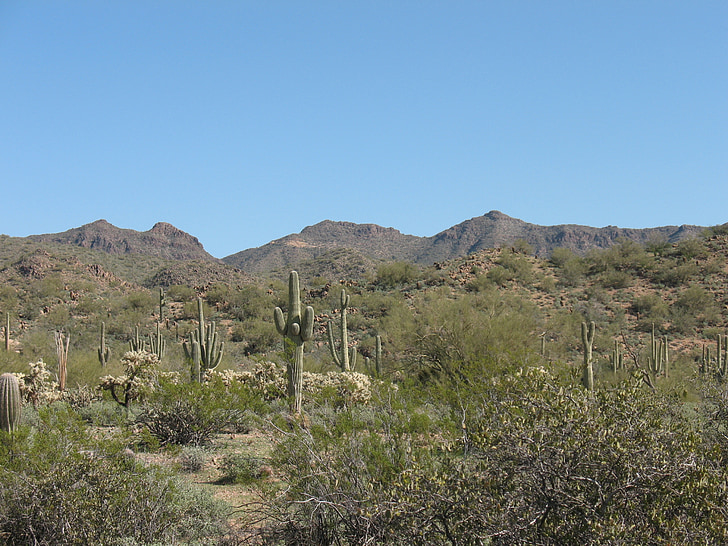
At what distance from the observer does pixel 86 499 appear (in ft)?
17.8

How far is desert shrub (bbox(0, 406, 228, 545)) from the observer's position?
17.6 feet

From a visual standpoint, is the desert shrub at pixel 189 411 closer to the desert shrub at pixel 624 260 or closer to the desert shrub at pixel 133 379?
the desert shrub at pixel 133 379

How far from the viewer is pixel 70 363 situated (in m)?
17.8

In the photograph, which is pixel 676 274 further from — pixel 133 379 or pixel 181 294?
pixel 133 379

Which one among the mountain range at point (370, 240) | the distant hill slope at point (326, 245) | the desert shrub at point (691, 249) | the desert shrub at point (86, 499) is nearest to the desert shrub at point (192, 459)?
the desert shrub at point (86, 499)

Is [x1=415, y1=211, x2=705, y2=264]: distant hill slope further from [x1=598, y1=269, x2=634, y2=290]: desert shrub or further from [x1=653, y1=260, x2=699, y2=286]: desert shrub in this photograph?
[x1=653, y1=260, x2=699, y2=286]: desert shrub

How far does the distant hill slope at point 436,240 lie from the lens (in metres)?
77.2

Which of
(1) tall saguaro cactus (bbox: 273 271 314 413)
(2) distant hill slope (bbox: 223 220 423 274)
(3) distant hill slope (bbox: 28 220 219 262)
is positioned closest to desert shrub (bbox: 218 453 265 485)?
(1) tall saguaro cactus (bbox: 273 271 314 413)

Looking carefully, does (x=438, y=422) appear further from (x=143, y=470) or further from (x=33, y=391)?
(x=33, y=391)

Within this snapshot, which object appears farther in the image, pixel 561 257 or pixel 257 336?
pixel 561 257

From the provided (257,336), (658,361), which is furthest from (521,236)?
(658,361)

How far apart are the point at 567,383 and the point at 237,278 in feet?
143

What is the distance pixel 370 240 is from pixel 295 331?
75.8 metres

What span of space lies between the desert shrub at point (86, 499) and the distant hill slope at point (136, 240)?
72558 millimetres
